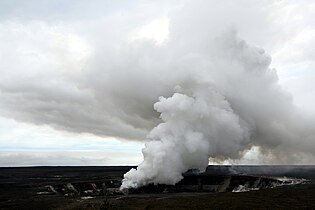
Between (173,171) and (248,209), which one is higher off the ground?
(173,171)

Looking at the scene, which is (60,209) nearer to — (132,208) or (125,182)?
(132,208)

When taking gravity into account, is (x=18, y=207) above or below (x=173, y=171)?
below

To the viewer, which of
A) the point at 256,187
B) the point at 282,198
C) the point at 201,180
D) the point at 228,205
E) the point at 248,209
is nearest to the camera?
the point at 248,209

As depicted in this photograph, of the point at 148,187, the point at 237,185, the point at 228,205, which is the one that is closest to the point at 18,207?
the point at 228,205

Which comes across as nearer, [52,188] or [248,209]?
[248,209]

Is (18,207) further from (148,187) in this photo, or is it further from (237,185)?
(237,185)

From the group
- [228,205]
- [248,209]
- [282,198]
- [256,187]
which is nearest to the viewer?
[248,209]

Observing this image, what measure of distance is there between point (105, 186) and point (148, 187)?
11.5m

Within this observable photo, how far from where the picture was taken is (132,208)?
60.8 meters

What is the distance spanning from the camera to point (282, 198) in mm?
67125

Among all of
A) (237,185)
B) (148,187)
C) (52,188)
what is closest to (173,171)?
(148,187)

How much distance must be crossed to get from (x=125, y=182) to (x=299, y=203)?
49.6 metres

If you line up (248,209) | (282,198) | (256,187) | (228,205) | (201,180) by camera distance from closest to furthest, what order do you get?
1. (248,209)
2. (228,205)
3. (282,198)
4. (256,187)
5. (201,180)

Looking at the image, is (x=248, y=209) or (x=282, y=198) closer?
(x=248, y=209)
